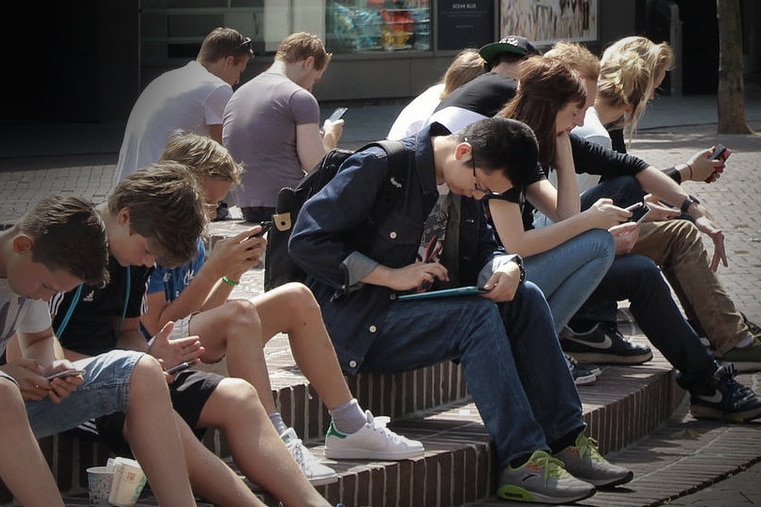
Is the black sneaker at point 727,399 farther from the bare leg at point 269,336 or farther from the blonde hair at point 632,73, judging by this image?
the bare leg at point 269,336

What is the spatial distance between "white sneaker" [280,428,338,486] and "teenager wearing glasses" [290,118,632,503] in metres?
0.58

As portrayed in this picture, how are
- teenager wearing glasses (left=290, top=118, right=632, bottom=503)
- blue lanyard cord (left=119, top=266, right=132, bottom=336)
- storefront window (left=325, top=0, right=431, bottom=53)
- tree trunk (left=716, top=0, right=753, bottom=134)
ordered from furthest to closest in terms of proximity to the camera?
1. storefront window (left=325, top=0, right=431, bottom=53)
2. tree trunk (left=716, top=0, right=753, bottom=134)
3. teenager wearing glasses (left=290, top=118, right=632, bottom=503)
4. blue lanyard cord (left=119, top=266, right=132, bottom=336)

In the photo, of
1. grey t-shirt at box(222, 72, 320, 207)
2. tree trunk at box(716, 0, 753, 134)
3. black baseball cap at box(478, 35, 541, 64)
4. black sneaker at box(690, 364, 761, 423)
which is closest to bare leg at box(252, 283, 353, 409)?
black sneaker at box(690, 364, 761, 423)

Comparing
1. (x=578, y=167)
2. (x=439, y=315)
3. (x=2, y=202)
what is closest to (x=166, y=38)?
(x=2, y=202)

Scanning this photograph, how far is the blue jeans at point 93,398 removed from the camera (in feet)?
12.2

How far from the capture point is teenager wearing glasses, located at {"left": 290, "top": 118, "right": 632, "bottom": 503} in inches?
182

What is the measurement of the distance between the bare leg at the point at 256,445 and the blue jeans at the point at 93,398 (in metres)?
0.32

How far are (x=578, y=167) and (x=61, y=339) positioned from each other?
2658 mm

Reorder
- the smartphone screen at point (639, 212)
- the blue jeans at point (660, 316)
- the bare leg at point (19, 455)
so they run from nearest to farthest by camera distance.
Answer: the bare leg at point (19, 455)
the blue jeans at point (660, 316)
the smartphone screen at point (639, 212)

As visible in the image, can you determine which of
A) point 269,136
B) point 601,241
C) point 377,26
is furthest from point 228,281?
point 377,26

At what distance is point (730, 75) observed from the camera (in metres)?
16.1

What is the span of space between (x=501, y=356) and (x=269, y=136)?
3.70 meters

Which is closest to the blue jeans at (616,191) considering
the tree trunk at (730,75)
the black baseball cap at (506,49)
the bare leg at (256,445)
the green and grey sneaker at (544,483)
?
the black baseball cap at (506,49)

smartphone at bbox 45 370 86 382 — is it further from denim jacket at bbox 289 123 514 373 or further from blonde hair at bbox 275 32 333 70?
blonde hair at bbox 275 32 333 70
